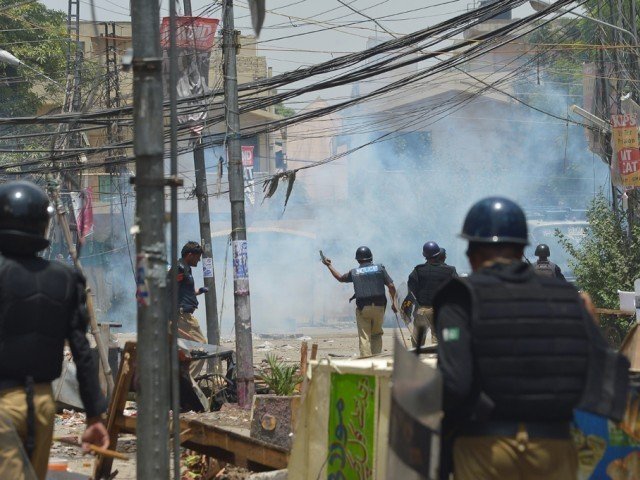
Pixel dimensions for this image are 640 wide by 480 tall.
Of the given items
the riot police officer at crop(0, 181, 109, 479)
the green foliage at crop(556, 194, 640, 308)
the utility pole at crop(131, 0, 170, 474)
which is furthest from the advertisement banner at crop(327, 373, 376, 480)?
the green foliage at crop(556, 194, 640, 308)

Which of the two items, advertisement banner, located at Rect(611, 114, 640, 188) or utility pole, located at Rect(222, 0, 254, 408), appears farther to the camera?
advertisement banner, located at Rect(611, 114, 640, 188)

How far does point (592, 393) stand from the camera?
3.82 metres

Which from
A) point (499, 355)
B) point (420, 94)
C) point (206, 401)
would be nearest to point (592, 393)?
point (499, 355)

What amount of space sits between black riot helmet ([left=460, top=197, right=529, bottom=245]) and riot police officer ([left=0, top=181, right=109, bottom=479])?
5.74ft

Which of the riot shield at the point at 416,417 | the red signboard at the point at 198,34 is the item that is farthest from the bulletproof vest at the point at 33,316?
the red signboard at the point at 198,34

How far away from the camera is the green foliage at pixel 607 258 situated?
20812 millimetres

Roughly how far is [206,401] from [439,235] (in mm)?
33649

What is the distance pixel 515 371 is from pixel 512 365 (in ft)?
0.08

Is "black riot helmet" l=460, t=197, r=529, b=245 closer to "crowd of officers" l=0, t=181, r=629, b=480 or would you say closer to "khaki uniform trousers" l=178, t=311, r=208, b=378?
"crowd of officers" l=0, t=181, r=629, b=480

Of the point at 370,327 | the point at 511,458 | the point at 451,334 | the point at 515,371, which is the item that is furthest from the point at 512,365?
the point at 370,327

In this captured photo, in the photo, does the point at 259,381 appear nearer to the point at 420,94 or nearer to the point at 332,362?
the point at 332,362

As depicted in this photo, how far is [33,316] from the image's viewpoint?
172 inches

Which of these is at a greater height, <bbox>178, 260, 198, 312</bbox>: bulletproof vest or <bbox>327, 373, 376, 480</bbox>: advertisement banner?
<bbox>178, 260, 198, 312</bbox>: bulletproof vest

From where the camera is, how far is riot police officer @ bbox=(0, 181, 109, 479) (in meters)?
4.31
